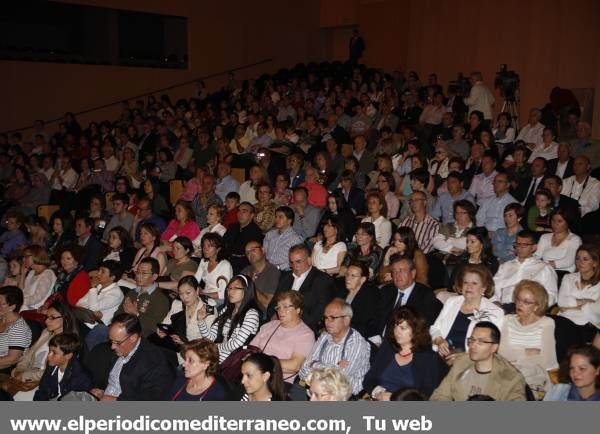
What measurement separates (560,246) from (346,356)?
211 centimetres

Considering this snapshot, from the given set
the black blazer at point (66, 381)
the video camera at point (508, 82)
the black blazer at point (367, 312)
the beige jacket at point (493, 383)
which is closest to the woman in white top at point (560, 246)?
the black blazer at point (367, 312)

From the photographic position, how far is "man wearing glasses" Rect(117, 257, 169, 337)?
438 cm

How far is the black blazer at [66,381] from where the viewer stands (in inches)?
136

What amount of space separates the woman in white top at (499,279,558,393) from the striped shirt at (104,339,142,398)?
1984mm

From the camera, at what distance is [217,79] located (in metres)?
13.7

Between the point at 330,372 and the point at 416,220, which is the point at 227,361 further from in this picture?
the point at 416,220

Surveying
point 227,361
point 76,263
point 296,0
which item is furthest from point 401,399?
point 296,0

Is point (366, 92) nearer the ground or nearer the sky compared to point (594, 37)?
nearer the ground

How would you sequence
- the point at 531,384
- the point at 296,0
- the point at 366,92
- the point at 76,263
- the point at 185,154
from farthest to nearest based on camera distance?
the point at 296,0 → the point at 366,92 → the point at 185,154 → the point at 76,263 → the point at 531,384

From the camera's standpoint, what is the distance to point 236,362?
3611 mm

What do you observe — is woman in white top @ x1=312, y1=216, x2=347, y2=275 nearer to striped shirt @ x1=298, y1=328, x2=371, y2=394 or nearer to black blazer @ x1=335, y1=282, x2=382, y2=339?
black blazer @ x1=335, y1=282, x2=382, y2=339

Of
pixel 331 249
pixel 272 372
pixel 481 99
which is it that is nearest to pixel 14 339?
pixel 272 372

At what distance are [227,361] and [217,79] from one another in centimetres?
1083

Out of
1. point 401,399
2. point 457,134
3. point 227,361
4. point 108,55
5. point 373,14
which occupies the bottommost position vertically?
point 227,361
